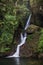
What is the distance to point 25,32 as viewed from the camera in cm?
4009

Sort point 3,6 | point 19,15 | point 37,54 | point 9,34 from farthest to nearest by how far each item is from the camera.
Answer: point 19,15 → point 3,6 → point 9,34 → point 37,54

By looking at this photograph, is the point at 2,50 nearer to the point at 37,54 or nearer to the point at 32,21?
the point at 37,54

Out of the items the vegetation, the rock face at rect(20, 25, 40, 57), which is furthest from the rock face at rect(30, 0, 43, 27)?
the rock face at rect(20, 25, 40, 57)

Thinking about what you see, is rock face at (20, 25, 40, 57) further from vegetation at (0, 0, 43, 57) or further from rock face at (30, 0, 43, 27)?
rock face at (30, 0, 43, 27)

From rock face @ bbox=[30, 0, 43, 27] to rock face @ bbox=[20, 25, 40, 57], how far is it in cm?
375

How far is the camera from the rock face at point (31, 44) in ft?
116

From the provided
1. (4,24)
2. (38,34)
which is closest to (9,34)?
(4,24)

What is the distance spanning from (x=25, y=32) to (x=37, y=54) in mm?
6497

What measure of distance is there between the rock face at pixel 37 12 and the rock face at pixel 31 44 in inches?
148

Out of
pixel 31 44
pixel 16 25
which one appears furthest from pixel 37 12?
pixel 31 44

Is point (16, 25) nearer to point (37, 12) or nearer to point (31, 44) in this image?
point (31, 44)

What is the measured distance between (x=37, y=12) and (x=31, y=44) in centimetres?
807

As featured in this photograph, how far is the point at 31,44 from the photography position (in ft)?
121

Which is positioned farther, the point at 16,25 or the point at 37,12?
the point at 37,12
